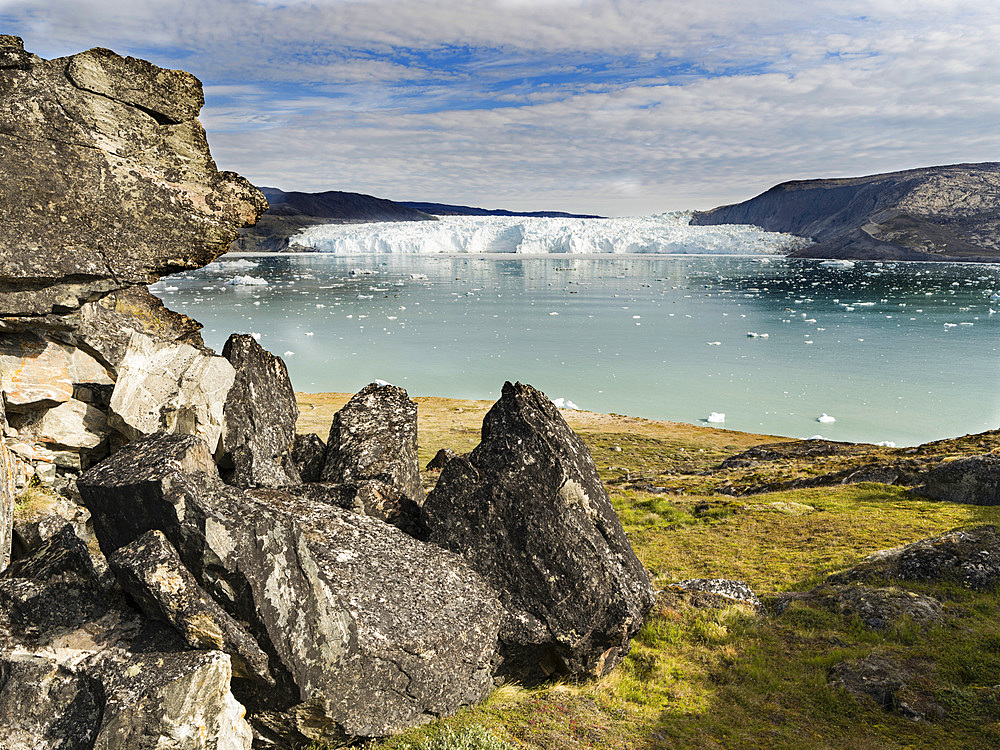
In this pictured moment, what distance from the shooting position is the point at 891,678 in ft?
28.6

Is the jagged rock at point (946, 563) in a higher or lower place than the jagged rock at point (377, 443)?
lower

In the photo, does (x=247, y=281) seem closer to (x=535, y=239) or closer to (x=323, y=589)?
(x=535, y=239)

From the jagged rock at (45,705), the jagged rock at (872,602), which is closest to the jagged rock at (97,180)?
the jagged rock at (45,705)

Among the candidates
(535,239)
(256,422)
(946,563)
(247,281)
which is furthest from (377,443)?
(535,239)

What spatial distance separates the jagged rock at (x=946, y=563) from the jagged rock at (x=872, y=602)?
788 mm

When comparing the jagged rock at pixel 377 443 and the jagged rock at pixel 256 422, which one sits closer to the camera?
the jagged rock at pixel 256 422

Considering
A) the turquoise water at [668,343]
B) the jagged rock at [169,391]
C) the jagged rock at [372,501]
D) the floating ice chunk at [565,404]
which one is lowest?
the floating ice chunk at [565,404]

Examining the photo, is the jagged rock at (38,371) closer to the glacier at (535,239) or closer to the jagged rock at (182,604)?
the jagged rock at (182,604)

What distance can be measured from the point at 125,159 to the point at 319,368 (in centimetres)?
3841

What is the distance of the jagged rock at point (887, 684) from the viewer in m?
8.07

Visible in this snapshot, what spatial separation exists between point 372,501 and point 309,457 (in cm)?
284

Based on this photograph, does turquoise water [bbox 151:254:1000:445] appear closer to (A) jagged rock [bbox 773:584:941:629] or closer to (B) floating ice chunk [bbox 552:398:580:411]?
(B) floating ice chunk [bbox 552:398:580:411]

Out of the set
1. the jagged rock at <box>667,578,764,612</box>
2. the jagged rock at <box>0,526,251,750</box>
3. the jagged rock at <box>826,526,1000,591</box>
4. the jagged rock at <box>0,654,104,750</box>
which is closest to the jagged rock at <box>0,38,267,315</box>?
the jagged rock at <box>0,526,251,750</box>

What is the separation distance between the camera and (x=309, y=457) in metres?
12.0
